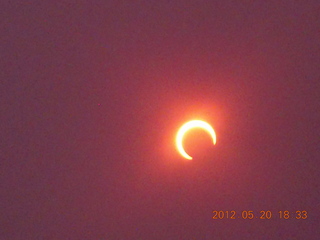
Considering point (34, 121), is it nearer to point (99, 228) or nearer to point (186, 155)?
point (99, 228)

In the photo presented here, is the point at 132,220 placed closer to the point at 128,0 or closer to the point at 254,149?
the point at 254,149

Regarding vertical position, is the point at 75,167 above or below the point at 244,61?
below

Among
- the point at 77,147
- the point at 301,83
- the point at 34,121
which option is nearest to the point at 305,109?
the point at 301,83

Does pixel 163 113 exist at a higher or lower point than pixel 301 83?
lower

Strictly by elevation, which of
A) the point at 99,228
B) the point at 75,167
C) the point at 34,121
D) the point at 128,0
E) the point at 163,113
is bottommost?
the point at 99,228

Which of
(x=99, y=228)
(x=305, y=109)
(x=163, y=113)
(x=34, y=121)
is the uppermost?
(x=305, y=109)

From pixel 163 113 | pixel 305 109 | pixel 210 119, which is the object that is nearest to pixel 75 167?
pixel 163 113
